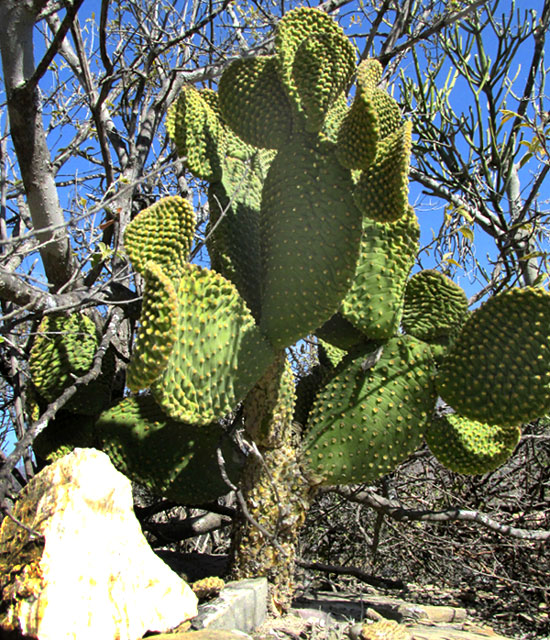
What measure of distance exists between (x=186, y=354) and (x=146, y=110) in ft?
7.61

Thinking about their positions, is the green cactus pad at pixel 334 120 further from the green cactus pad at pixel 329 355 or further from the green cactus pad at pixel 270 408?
the green cactus pad at pixel 329 355

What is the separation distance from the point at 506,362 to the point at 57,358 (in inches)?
63.5

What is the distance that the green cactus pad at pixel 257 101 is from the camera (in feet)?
7.08

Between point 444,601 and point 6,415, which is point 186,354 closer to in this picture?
point 444,601

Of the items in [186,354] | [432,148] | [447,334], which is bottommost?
[186,354]

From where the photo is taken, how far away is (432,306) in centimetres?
244

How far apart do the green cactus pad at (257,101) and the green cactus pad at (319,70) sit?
140 mm

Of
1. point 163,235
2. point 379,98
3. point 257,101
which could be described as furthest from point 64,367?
point 379,98

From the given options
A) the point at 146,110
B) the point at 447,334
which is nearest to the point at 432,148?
the point at 146,110

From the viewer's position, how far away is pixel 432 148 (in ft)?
14.6

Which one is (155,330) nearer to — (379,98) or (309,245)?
(309,245)

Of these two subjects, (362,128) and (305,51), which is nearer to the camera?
(362,128)

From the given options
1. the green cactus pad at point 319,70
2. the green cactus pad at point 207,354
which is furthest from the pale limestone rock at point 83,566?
the green cactus pad at point 319,70

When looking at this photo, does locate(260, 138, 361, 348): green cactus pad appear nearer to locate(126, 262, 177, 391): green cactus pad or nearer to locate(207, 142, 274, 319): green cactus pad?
locate(207, 142, 274, 319): green cactus pad
